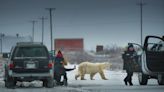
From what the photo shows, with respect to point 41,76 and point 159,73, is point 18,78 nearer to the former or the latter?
point 41,76

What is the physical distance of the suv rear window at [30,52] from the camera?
20209 millimetres

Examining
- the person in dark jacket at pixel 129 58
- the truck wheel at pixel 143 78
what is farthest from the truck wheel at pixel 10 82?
the truck wheel at pixel 143 78

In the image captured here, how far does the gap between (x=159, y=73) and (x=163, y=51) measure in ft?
3.13

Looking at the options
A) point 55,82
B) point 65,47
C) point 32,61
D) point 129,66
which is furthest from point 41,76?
point 65,47

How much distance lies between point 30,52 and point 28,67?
71 centimetres

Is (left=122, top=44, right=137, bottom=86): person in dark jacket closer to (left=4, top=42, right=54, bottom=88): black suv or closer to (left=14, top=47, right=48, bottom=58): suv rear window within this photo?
(left=4, top=42, right=54, bottom=88): black suv

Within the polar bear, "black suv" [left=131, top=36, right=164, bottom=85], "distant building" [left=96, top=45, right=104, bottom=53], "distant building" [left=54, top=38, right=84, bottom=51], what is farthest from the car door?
"distant building" [left=96, top=45, right=104, bottom=53]

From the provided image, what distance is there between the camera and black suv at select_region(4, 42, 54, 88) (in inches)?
784

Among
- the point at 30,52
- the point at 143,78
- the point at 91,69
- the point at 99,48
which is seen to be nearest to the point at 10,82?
the point at 30,52

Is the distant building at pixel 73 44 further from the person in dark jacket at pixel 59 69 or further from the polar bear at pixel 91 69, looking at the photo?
the person in dark jacket at pixel 59 69

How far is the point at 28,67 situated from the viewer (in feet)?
65.5

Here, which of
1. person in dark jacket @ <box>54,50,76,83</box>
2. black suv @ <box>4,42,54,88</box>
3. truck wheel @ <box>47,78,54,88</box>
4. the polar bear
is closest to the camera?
black suv @ <box>4,42,54,88</box>

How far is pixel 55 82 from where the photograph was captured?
22.7 m

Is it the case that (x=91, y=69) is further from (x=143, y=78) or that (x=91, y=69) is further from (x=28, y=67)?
(x=28, y=67)
